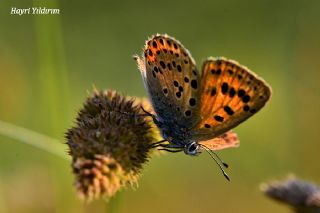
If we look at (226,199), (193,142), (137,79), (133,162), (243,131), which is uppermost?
(137,79)

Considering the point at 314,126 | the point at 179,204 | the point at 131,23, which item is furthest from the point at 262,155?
the point at 131,23

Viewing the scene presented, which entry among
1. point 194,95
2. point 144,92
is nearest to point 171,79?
point 194,95

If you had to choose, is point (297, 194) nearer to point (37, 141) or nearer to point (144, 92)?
point (37, 141)

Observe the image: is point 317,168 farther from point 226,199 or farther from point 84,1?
point 84,1

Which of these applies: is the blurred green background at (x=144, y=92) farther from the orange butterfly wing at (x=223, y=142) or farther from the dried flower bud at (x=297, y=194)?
the dried flower bud at (x=297, y=194)

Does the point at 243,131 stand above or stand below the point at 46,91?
above

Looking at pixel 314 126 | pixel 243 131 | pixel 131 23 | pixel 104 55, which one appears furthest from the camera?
pixel 131 23

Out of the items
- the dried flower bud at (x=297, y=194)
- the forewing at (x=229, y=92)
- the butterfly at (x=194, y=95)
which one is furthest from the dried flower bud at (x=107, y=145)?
the dried flower bud at (x=297, y=194)

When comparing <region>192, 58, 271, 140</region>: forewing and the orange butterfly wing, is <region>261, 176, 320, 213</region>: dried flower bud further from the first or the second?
<region>192, 58, 271, 140</region>: forewing
